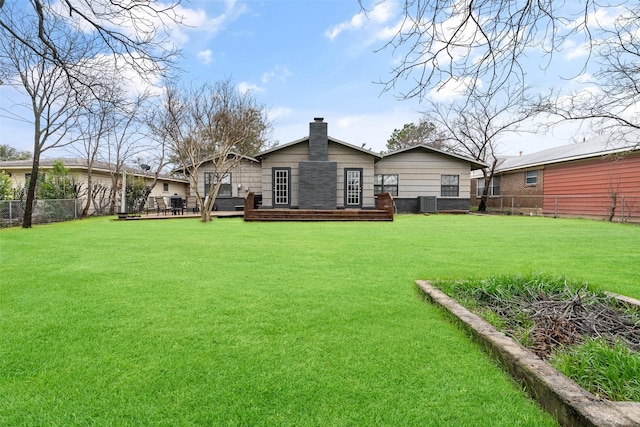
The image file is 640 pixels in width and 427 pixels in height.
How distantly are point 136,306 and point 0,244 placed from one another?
6486mm

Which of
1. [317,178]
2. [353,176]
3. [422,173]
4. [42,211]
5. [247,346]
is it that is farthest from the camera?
[422,173]

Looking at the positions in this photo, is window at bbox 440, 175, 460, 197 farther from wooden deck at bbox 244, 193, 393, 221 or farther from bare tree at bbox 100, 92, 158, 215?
bare tree at bbox 100, 92, 158, 215

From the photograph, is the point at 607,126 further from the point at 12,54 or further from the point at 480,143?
the point at 12,54

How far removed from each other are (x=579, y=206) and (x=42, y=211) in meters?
24.5

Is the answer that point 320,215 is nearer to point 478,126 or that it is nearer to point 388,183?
point 388,183

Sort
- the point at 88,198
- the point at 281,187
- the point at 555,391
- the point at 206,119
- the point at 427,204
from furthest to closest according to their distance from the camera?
the point at 427,204
the point at 281,187
the point at 88,198
the point at 206,119
the point at 555,391

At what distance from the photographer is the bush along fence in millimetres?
14172

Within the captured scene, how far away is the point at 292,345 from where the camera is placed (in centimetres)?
237

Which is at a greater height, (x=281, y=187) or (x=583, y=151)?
(x=583, y=151)

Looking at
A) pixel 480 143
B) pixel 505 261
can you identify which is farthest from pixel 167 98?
pixel 480 143

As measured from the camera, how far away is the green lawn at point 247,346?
168 centimetres

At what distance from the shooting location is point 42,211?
13203mm

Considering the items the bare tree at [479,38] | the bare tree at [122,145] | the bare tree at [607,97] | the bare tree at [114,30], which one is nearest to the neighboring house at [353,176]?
the bare tree at [122,145]

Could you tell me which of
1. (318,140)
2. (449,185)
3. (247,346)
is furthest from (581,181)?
(247,346)
